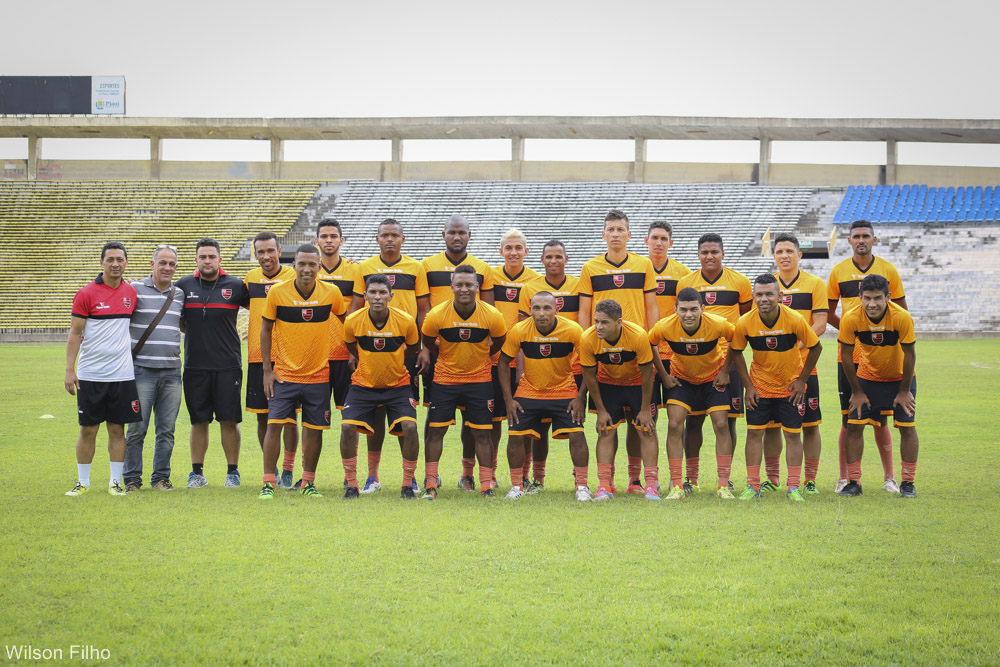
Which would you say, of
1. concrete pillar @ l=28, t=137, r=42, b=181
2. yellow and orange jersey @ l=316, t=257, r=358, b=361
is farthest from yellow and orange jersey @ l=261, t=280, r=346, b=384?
concrete pillar @ l=28, t=137, r=42, b=181

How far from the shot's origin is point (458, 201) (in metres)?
44.2

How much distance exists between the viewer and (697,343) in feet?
26.5

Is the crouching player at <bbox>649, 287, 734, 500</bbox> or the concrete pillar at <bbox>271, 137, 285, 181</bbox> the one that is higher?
the concrete pillar at <bbox>271, 137, 285, 181</bbox>

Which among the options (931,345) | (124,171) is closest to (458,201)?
(124,171)

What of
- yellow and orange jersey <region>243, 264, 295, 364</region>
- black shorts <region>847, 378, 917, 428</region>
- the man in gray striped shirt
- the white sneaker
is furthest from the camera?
yellow and orange jersey <region>243, 264, 295, 364</region>

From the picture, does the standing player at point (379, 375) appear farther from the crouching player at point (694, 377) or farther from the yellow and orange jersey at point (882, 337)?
the yellow and orange jersey at point (882, 337)

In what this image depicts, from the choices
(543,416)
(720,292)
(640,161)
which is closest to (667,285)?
(720,292)

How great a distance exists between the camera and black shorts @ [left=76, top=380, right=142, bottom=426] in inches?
309

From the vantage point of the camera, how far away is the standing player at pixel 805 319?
26.9 feet

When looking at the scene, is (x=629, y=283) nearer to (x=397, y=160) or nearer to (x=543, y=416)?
(x=543, y=416)

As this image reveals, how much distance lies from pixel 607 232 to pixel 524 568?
4037 mm

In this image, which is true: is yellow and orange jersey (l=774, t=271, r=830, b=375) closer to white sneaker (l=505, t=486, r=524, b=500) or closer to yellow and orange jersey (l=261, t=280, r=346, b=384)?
white sneaker (l=505, t=486, r=524, b=500)

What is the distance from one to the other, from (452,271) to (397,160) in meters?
38.9

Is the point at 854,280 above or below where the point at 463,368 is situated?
above
